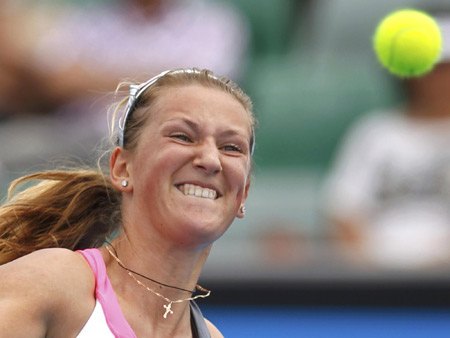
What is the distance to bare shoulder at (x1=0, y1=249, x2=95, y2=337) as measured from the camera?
7.35 ft

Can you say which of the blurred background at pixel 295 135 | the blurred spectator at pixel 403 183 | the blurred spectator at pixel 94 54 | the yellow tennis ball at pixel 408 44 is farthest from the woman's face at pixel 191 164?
the blurred spectator at pixel 94 54

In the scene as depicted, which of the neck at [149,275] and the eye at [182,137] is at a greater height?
the eye at [182,137]

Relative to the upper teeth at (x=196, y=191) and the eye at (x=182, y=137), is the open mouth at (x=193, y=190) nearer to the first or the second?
the upper teeth at (x=196, y=191)

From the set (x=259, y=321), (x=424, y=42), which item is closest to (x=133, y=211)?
(x=424, y=42)

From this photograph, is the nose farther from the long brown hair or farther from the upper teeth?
the long brown hair

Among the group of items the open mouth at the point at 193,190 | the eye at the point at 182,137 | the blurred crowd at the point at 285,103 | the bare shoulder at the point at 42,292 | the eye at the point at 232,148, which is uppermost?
the blurred crowd at the point at 285,103

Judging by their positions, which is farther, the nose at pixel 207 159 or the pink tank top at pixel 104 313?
the nose at pixel 207 159

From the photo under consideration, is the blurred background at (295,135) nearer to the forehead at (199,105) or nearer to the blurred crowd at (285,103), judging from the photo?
the blurred crowd at (285,103)

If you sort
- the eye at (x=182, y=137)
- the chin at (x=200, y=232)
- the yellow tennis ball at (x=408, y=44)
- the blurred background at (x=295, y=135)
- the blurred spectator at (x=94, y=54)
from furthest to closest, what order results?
the blurred spectator at (x=94, y=54) → the blurred background at (x=295, y=135) → the yellow tennis ball at (x=408, y=44) → the eye at (x=182, y=137) → the chin at (x=200, y=232)

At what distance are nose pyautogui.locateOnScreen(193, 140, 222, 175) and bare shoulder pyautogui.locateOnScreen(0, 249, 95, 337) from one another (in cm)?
47

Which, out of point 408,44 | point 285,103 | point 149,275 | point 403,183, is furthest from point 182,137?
point 285,103

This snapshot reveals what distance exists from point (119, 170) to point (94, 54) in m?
3.27

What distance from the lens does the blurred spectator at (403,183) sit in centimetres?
507

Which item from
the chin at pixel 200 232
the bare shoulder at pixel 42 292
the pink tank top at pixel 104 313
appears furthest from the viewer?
the chin at pixel 200 232
